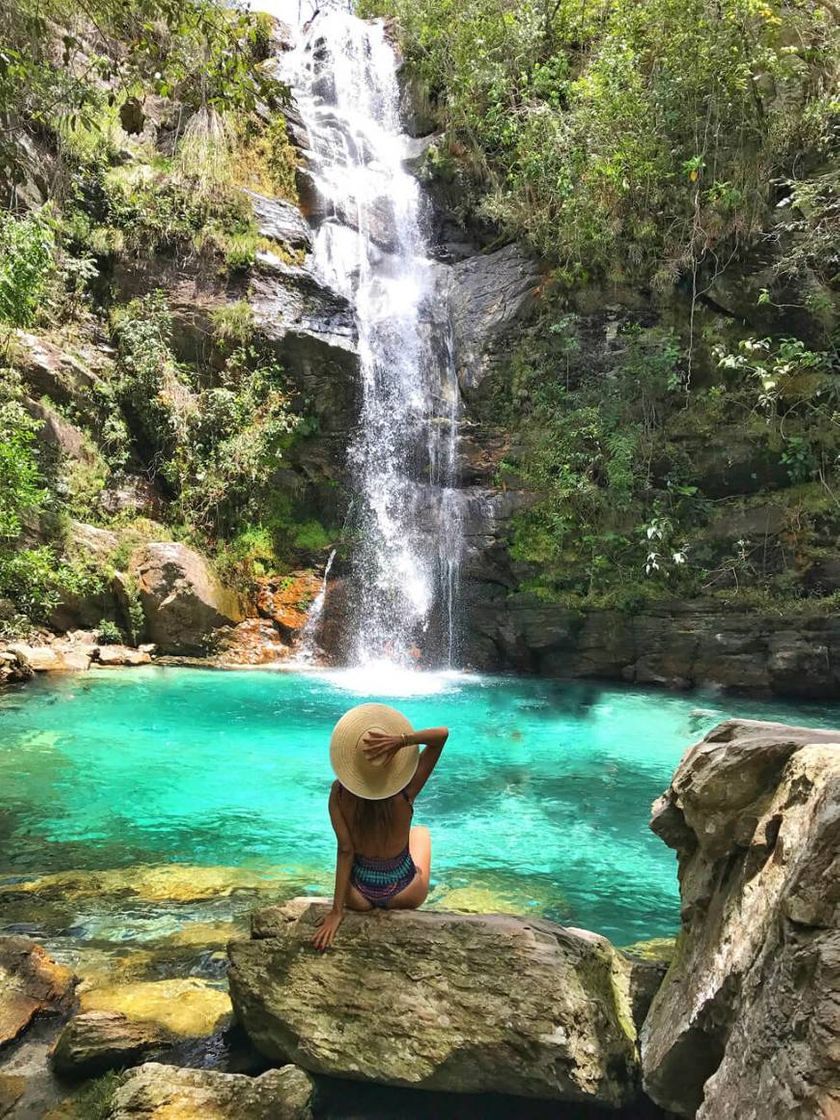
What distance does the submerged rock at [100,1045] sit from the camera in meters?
2.79

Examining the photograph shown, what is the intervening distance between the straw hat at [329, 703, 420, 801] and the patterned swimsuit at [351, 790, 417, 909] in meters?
0.33

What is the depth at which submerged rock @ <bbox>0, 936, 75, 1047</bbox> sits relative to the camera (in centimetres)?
306

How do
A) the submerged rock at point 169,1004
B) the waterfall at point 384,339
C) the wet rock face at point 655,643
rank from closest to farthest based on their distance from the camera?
the submerged rock at point 169,1004 → the wet rock face at point 655,643 → the waterfall at point 384,339

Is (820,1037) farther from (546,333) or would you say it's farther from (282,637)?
(546,333)

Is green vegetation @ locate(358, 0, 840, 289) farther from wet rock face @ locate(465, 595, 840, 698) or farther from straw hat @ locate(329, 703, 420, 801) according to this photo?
straw hat @ locate(329, 703, 420, 801)

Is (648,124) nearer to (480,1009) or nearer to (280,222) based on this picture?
(280,222)

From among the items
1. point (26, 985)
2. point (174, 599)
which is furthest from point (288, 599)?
point (26, 985)

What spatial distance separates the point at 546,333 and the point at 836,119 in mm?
6099

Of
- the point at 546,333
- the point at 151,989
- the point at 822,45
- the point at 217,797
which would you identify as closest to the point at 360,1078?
the point at 151,989

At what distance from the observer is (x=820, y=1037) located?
163 cm

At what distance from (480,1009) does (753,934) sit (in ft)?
3.59

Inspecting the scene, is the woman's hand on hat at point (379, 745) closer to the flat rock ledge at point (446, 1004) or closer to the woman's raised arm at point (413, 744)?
the woman's raised arm at point (413, 744)

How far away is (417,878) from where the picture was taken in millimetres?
3271

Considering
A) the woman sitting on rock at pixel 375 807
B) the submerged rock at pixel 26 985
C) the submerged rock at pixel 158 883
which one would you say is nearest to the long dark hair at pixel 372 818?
the woman sitting on rock at pixel 375 807
